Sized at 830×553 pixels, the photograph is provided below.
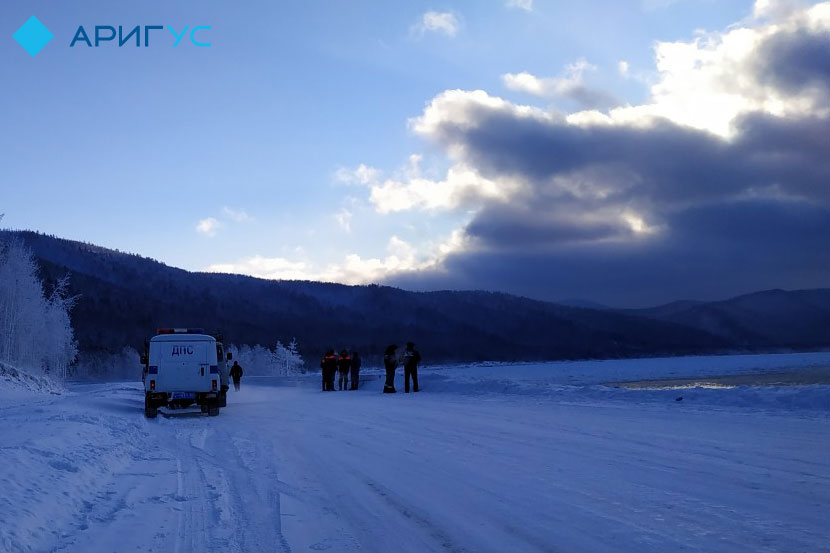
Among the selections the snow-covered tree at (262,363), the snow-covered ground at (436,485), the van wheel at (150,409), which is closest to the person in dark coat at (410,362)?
the van wheel at (150,409)

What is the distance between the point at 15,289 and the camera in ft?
196

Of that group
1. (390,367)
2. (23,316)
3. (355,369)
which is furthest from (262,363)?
(390,367)

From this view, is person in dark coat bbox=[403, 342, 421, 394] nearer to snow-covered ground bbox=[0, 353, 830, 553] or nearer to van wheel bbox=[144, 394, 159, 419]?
van wheel bbox=[144, 394, 159, 419]

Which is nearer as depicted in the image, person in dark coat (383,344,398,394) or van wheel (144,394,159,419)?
van wheel (144,394,159,419)

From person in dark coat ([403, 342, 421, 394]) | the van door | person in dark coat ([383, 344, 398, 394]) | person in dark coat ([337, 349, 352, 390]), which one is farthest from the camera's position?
person in dark coat ([337, 349, 352, 390])

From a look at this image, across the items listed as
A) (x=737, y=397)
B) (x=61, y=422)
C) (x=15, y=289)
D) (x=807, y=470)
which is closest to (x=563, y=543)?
(x=807, y=470)

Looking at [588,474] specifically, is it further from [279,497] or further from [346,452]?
[346,452]

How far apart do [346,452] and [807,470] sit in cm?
668

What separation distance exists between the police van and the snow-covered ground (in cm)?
526

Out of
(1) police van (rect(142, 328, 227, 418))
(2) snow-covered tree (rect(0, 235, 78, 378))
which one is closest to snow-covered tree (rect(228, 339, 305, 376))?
(2) snow-covered tree (rect(0, 235, 78, 378))

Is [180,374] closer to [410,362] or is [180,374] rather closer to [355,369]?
[410,362]

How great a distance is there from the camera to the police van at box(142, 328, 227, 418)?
20609 mm

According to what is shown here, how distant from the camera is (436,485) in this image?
26.3ft

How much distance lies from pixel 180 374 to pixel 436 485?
48.8 ft
